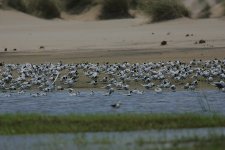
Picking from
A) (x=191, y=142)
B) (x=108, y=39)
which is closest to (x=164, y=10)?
(x=108, y=39)

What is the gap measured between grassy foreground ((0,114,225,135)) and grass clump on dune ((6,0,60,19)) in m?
32.7

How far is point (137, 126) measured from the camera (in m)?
12.9

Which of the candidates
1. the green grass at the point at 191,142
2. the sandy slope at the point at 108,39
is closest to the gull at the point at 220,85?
the green grass at the point at 191,142

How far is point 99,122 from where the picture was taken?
519 inches

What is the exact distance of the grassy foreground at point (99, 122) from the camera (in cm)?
1289

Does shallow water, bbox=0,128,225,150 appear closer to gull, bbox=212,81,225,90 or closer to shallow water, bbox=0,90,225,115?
shallow water, bbox=0,90,225,115

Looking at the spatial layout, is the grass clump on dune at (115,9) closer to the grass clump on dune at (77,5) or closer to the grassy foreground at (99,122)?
the grass clump on dune at (77,5)

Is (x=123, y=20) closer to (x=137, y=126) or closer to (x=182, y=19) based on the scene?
(x=182, y=19)

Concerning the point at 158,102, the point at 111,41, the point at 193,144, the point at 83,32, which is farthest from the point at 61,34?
the point at 193,144

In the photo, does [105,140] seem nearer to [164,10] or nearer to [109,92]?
[109,92]

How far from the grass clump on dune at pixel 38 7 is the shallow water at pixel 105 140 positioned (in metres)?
33.8

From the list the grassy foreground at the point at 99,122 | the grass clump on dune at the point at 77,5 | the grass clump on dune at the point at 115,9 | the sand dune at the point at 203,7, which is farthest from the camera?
the grass clump on dune at the point at 77,5

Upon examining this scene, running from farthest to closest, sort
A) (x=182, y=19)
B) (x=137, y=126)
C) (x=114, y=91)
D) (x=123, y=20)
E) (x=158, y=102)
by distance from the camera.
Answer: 1. (x=123, y=20)
2. (x=182, y=19)
3. (x=114, y=91)
4. (x=158, y=102)
5. (x=137, y=126)

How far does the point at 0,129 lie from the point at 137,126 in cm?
225
